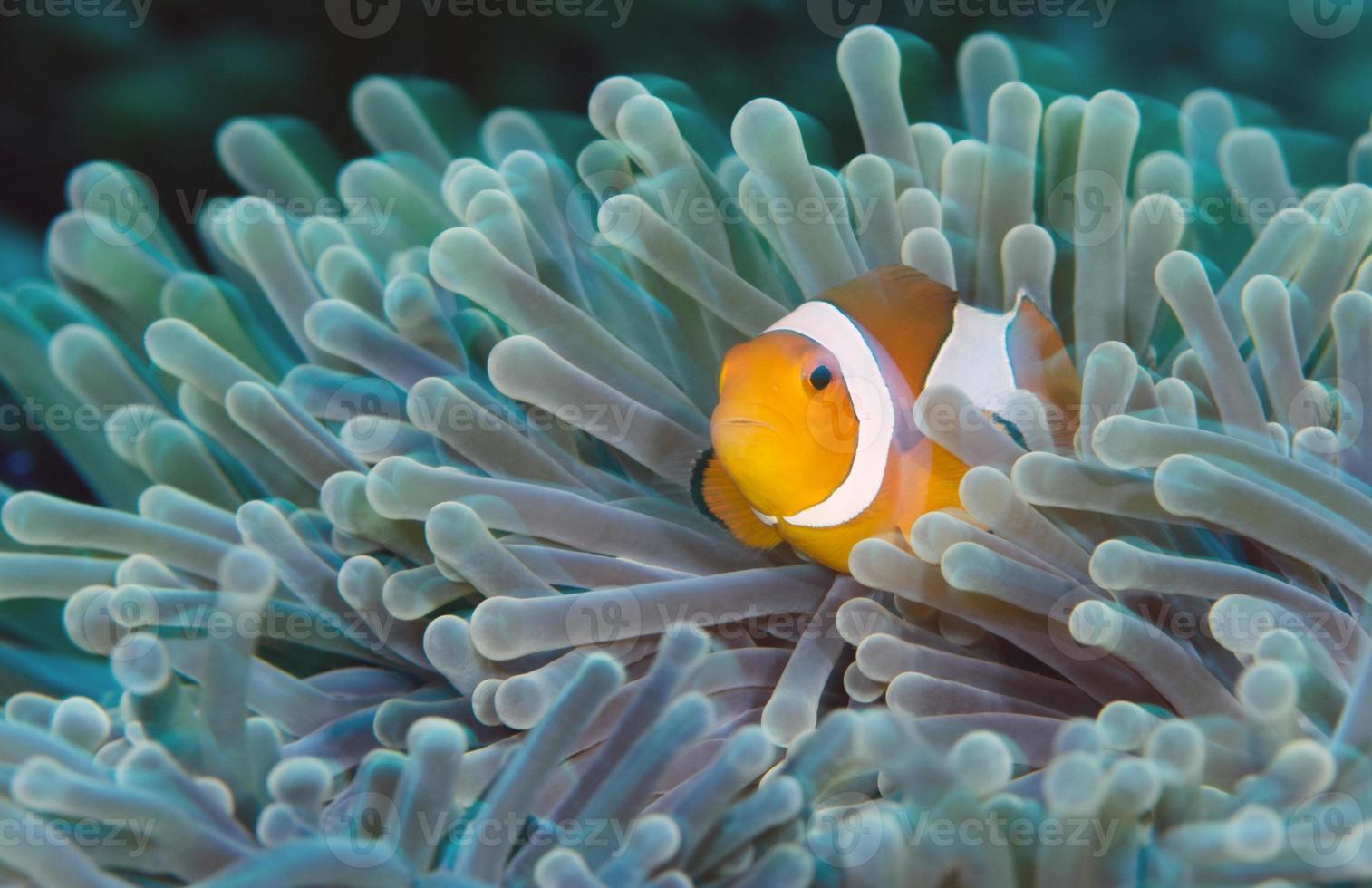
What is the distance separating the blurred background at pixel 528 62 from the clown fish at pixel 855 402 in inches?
30.0

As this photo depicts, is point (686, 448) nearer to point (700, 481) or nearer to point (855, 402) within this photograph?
point (700, 481)

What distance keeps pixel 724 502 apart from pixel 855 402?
0.17 m

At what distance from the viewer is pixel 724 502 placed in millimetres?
1140

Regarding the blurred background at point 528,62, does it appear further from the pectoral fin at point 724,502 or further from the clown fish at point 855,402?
the pectoral fin at point 724,502

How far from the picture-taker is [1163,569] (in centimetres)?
96

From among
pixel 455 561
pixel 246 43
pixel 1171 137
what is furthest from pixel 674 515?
pixel 1171 137

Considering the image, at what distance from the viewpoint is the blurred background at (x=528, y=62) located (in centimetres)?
159

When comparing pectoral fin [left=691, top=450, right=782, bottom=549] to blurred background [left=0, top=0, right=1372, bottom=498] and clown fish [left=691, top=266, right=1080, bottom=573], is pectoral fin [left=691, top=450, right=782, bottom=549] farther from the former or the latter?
blurred background [left=0, top=0, right=1372, bottom=498]

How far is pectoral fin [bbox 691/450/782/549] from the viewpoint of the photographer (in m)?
1.13

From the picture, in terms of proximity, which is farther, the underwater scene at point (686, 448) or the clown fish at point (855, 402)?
the clown fish at point (855, 402)

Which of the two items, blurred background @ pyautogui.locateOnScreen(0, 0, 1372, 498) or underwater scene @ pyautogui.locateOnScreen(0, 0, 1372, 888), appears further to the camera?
blurred background @ pyautogui.locateOnScreen(0, 0, 1372, 498)

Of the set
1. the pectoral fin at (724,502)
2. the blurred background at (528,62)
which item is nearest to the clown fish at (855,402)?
the pectoral fin at (724,502)

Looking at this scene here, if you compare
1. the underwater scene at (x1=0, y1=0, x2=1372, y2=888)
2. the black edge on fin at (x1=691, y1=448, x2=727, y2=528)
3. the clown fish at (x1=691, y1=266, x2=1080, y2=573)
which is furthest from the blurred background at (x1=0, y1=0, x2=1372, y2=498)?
the black edge on fin at (x1=691, y1=448, x2=727, y2=528)

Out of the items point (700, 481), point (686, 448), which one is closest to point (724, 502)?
point (700, 481)
